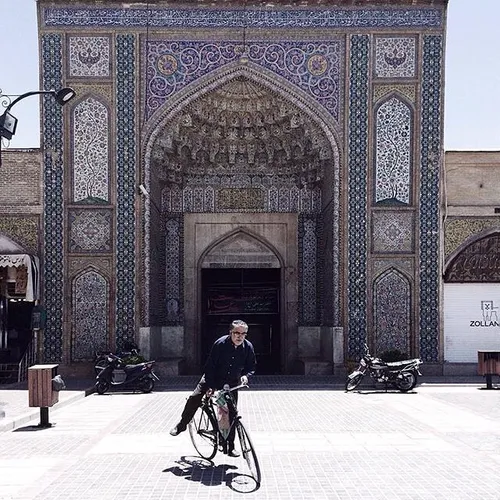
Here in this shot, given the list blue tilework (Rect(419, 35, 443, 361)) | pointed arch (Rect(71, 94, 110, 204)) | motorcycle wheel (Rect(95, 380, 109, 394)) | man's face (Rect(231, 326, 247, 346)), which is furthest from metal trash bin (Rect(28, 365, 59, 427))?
blue tilework (Rect(419, 35, 443, 361))

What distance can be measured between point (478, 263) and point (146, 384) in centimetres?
716

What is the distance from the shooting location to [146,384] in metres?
13.5

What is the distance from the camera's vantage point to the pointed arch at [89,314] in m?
15.4

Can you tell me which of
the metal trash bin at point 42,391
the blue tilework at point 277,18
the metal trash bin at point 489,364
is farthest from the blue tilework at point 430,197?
the metal trash bin at point 42,391

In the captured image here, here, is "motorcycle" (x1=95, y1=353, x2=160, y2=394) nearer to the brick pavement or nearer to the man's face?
the brick pavement

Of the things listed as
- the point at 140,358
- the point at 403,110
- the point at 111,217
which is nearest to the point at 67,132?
the point at 111,217

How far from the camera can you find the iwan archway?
17.0m

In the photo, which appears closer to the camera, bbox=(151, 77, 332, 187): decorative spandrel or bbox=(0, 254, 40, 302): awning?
bbox=(0, 254, 40, 302): awning

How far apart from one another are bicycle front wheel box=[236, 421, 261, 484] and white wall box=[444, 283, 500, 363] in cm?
1048

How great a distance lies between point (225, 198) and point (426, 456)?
11.5m

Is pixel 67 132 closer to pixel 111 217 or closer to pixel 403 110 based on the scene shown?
pixel 111 217

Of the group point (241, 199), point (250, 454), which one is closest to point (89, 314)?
point (241, 199)

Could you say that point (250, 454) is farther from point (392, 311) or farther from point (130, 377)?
point (392, 311)

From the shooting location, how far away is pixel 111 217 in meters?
15.5
